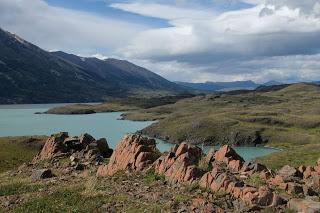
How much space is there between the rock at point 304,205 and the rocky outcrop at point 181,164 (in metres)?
7.88

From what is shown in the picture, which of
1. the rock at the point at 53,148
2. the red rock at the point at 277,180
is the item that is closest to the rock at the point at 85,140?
the rock at the point at 53,148

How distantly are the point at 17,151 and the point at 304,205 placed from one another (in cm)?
8620

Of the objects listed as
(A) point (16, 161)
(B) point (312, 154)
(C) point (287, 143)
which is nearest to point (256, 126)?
(C) point (287, 143)

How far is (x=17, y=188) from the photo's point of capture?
1503 inches

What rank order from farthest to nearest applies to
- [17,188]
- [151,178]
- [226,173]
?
[17,188]
[151,178]
[226,173]

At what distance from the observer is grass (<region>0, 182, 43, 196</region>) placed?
121 ft

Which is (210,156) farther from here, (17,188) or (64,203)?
(17,188)

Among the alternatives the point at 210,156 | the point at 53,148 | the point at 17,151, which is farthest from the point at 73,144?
the point at 17,151

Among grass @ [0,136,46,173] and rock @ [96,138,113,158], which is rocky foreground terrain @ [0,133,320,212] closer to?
rock @ [96,138,113,158]

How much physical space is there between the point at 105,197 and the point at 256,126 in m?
168

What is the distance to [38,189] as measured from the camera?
36.9 metres

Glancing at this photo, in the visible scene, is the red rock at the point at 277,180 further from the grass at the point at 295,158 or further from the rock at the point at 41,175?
the grass at the point at 295,158

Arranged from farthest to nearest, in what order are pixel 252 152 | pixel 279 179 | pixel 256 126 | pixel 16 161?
pixel 256 126
pixel 252 152
pixel 16 161
pixel 279 179

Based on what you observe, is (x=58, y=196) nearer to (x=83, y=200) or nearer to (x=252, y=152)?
(x=83, y=200)
